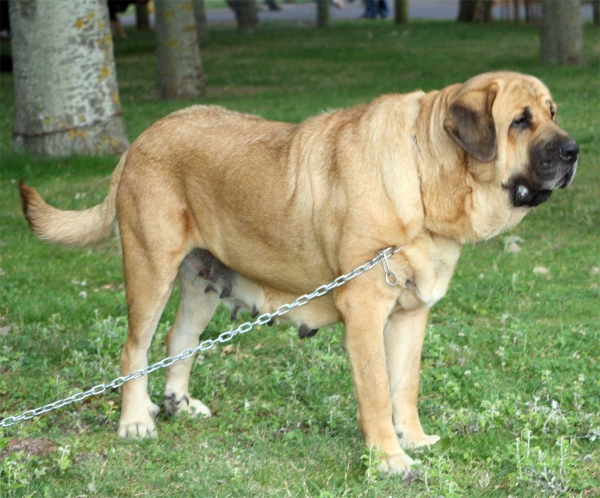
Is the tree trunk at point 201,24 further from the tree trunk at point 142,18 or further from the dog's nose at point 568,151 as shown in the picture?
the dog's nose at point 568,151

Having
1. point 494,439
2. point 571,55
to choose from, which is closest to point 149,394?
point 494,439

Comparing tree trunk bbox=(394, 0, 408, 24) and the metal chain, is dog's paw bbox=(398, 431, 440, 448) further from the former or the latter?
tree trunk bbox=(394, 0, 408, 24)

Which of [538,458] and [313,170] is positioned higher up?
[313,170]

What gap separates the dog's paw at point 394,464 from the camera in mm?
4605

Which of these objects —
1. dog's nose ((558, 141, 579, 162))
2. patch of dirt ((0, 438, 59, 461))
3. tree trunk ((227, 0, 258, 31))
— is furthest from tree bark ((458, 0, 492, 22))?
patch of dirt ((0, 438, 59, 461))

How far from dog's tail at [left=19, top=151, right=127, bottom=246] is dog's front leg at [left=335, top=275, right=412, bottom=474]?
1577mm

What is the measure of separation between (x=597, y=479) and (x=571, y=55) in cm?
1462

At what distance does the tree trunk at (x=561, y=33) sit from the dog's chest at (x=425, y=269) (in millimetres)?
14000

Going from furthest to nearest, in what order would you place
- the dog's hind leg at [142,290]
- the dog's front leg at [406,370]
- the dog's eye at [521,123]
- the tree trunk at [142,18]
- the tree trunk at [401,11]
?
the tree trunk at [142,18] → the tree trunk at [401,11] → the dog's hind leg at [142,290] → the dog's front leg at [406,370] → the dog's eye at [521,123]

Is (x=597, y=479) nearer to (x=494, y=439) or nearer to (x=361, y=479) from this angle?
(x=494, y=439)

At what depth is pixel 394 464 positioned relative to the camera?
15.2 ft

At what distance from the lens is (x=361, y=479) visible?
15.0 ft

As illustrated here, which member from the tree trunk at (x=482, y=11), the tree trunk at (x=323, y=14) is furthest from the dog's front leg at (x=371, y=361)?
the tree trunk at (x=482, y=11)

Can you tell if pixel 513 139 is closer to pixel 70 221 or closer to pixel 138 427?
pixel 138 427
